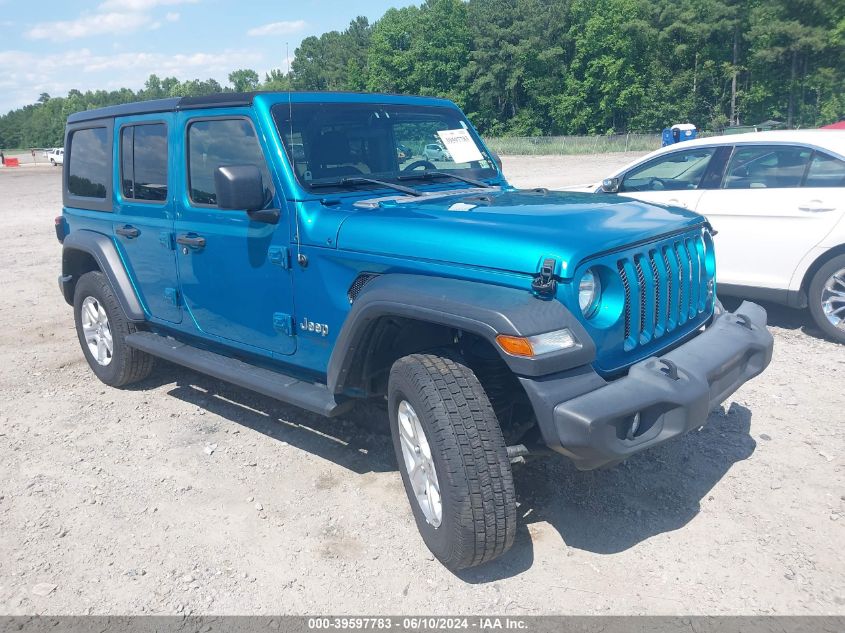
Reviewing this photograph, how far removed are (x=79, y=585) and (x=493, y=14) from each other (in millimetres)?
69967

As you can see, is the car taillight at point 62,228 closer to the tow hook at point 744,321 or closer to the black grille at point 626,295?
the black grille at point 626,295

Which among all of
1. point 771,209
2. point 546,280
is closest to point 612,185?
point 771,209

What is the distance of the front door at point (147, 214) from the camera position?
15.4 ft

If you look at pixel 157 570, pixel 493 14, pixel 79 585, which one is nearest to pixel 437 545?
pixel 157 570

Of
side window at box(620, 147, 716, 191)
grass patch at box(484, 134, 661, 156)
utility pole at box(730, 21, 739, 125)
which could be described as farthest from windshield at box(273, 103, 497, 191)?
utility pole at box(730, 21, 739, 125)

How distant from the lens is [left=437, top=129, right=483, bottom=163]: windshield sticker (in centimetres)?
474

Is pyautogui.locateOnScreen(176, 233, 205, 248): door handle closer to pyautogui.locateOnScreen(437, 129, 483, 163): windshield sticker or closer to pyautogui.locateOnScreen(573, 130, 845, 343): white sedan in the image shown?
pyautogui.locateOnScreen(437, 129, 483, 163): windshield sticker

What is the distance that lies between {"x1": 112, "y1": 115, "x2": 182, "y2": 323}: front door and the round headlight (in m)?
2.81

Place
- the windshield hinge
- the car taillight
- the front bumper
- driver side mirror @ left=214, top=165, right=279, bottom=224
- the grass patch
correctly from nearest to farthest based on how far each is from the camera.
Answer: the front bumper < the windshield hinge < driver side mirror @ left=214, top=165, right=279, bottom=224 < the car taillight < the grass patch

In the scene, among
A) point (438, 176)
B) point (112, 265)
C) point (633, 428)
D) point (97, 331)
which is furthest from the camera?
point (97, 331)

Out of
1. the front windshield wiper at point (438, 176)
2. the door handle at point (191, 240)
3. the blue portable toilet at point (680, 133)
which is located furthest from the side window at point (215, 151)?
the blue portable toilet at point (680, 133)

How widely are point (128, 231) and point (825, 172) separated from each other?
5.60 m

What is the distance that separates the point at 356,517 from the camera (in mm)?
3725

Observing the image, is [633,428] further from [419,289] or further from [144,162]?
[144,162]
